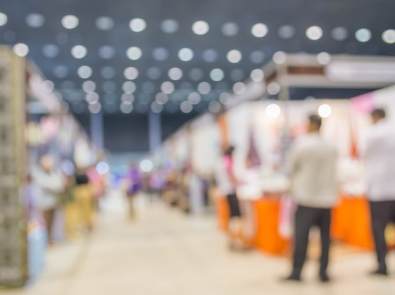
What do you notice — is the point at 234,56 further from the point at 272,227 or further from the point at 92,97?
the point at 92,97

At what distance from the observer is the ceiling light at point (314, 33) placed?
348 inches

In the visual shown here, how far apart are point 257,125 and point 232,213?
6.71ft

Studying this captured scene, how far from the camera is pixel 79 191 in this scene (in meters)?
9.19

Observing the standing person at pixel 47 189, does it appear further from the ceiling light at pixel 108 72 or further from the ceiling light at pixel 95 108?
the ceiling light at pixel 95 108

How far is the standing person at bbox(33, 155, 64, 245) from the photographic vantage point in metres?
6.91

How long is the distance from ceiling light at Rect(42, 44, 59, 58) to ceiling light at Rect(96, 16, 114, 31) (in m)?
1.91

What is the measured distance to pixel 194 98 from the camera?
73.0 feet

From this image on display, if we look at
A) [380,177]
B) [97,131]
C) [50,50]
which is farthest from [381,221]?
[97,131]

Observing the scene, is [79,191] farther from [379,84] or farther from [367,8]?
[367,8]

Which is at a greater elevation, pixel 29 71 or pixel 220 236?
pixel 29 71

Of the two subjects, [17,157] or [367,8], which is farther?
[17,157]

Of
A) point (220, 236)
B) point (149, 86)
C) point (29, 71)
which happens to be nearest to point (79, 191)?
point (220, 236)

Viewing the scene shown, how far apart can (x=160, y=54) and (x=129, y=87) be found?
6073 millimetres

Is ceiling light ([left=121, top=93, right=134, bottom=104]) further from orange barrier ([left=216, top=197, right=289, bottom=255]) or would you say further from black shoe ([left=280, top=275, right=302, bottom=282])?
black shoe ([left=280, top=275, right=302, bottom=282])
